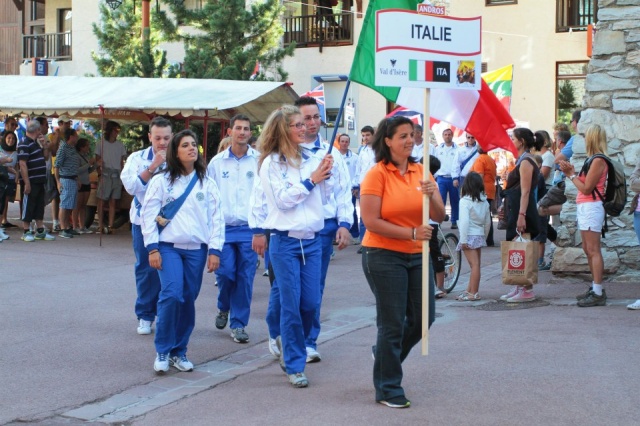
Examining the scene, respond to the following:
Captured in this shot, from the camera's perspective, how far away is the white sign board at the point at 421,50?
5984 millimetres

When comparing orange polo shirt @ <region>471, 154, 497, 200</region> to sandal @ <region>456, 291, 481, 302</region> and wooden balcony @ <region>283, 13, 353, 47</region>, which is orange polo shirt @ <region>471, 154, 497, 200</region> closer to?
sandal @ <region>456, 291, 481, 302</region>

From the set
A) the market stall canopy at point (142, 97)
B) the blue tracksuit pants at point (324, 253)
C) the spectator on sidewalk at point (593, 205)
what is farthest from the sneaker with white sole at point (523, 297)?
the market stall canopy at point (142, 97)

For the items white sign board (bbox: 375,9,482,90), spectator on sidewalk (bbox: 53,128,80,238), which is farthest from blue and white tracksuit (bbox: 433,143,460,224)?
white sign board (bbox: 375,9,482,90)

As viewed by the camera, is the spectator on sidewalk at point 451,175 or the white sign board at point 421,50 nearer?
the white sign board at point 421,50

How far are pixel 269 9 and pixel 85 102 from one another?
827cm

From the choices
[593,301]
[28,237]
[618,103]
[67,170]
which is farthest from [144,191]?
[67,170]

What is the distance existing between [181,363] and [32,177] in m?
9.68

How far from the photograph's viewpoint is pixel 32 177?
15797mm

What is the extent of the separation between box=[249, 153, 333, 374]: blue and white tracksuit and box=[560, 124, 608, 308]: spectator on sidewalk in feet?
11.4

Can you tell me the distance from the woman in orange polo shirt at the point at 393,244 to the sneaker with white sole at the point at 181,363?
1.74 metres

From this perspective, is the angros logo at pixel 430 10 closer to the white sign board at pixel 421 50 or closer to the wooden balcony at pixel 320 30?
the white sign board at pixel 421 50

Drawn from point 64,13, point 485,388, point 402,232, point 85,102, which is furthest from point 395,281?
point 64,13

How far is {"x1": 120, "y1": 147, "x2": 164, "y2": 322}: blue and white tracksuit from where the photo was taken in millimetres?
8078

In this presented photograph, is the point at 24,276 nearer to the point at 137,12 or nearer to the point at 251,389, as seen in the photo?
the point at 251,389
